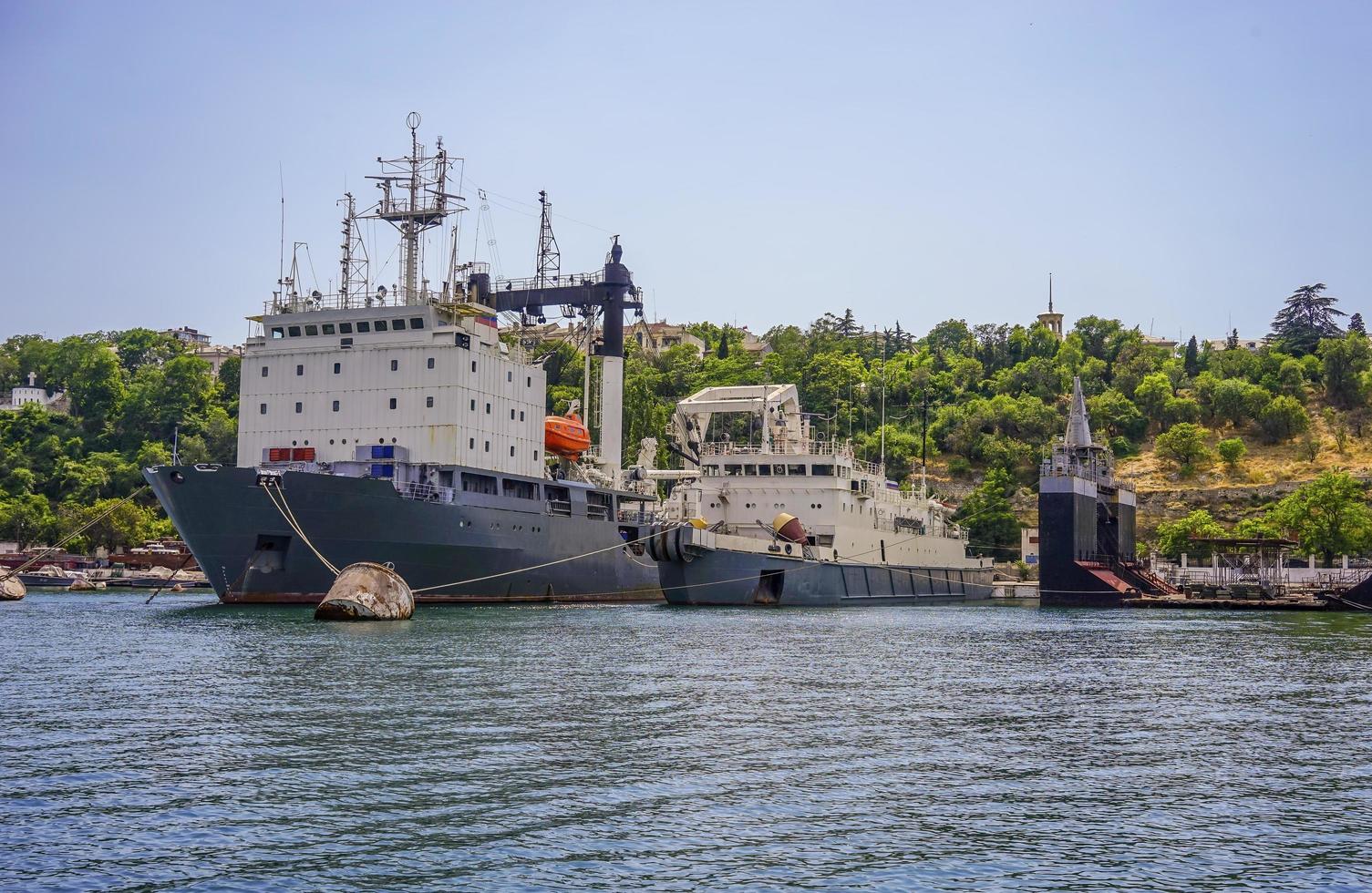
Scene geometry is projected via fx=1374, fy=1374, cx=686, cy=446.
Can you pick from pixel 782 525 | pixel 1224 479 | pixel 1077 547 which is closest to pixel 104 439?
pixel 782 525

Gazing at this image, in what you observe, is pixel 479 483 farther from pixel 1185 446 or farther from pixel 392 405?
pixel 1185 446

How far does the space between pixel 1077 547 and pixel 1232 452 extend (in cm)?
5124

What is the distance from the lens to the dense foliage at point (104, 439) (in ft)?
319

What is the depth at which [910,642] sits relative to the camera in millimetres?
33281

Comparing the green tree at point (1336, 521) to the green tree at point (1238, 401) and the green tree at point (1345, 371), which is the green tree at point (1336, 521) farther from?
the green tree at point (1345, 371)

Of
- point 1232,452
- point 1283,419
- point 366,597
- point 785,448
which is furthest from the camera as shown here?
point 1283,419

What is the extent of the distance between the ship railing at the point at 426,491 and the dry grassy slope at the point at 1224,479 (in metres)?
65.4

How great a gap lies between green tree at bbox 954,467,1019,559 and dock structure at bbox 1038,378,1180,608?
104 feet

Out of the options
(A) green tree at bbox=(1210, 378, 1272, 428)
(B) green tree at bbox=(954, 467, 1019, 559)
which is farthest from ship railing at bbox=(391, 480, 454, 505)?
(A) green tree at bbox=(1210, 378, 1272, 428)

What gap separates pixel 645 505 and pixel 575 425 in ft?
27.0

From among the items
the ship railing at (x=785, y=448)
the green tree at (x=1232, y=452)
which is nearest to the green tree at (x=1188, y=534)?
the green tree at (x=1232, y=452)

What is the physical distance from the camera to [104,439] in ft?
371

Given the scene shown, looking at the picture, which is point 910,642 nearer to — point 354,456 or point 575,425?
point 354,456

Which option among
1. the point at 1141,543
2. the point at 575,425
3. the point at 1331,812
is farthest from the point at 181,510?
the point at 1141,543
